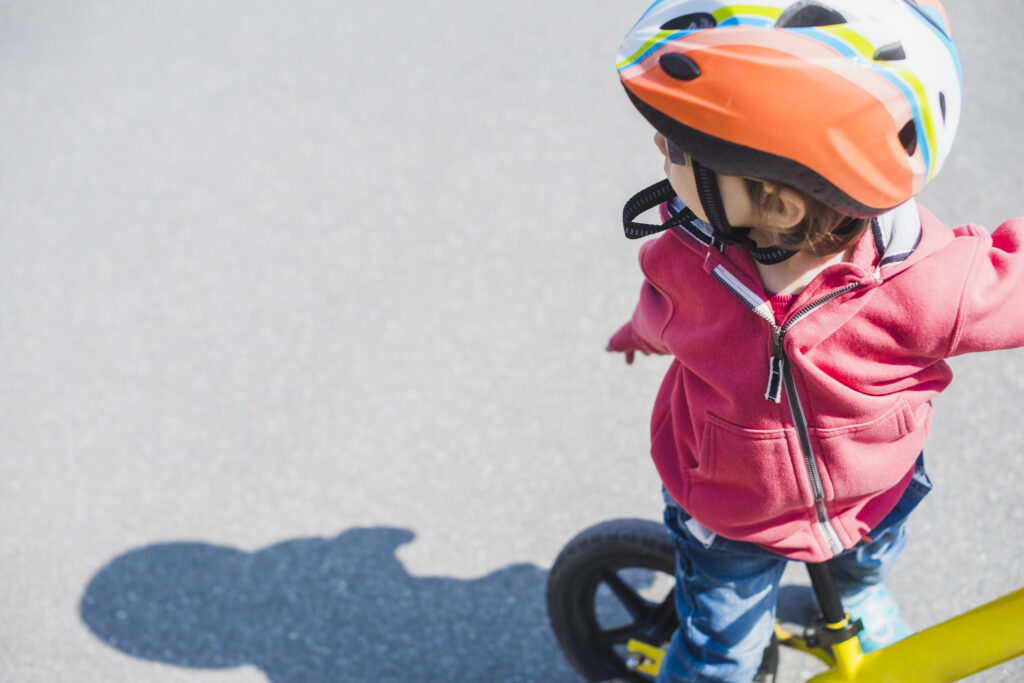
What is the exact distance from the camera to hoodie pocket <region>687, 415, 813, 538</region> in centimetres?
132

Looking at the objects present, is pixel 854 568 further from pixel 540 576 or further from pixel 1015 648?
pixel 540 576

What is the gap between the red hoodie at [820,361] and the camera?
1.16 m

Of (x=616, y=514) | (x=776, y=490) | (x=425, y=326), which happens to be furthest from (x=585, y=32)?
(x=776, y=490)

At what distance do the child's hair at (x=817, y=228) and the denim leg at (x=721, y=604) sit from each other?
0.58 metres

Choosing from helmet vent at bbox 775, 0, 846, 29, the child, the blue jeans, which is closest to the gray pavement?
the blue jeans

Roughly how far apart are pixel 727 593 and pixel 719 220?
2.37 ft

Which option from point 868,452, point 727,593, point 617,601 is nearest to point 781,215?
point 868,452

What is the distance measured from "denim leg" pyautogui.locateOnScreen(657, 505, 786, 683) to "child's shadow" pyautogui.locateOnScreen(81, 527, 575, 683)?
74 centimetres

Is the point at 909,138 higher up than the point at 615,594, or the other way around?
the point at 909,138

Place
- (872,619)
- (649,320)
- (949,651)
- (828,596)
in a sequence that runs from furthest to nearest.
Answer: (872,619) → (828,596) → (649,320) → (949,651)

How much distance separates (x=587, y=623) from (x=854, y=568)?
0.67m

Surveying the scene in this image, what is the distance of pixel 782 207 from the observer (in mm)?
1185

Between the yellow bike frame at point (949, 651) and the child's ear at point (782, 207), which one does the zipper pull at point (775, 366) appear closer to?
the child's ear at point (782, 207)

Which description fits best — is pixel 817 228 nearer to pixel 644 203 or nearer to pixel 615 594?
pixel 644 203
